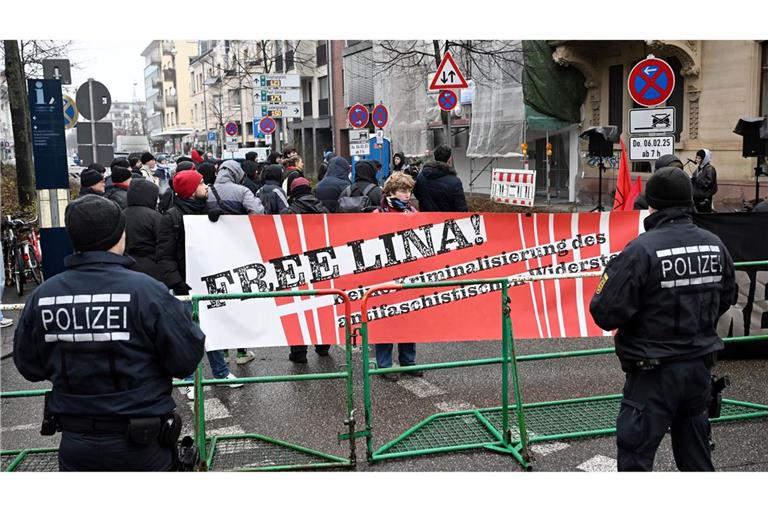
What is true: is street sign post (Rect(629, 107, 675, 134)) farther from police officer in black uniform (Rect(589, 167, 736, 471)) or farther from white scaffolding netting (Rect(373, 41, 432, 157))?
white scaffolding netting (Rect(373, 41, 432, 157))

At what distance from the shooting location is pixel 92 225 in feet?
11.2

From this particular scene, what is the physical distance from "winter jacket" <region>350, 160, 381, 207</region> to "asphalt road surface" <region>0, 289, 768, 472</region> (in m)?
2.03

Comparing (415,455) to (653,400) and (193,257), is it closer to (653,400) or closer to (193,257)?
(653,400)

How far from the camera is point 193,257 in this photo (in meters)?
6.70

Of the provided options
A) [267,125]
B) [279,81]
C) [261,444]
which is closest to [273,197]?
[261,444]

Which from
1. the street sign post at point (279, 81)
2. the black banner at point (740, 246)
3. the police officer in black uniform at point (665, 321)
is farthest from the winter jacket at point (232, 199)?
the street sign post at point (279, 81)

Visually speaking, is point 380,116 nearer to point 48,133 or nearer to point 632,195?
point 632,195

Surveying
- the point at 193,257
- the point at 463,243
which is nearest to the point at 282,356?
the point at 193,257

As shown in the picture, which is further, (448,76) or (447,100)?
(447,100)

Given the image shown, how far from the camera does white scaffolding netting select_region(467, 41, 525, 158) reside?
25.7 meters

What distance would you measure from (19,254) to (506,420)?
9.86 metres

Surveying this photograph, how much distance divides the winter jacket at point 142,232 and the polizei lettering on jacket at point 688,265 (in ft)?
14.4

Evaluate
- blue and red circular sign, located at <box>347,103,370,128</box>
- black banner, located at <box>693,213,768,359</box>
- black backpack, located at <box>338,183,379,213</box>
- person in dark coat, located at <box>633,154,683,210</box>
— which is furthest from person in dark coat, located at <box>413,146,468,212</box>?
blue and red circular sign, located at <box>347,103,370,128</box>

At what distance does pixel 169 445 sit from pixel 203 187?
3.94 meters
